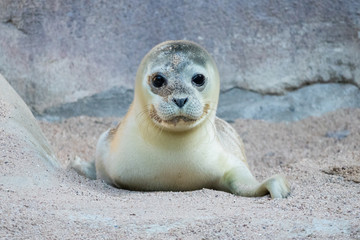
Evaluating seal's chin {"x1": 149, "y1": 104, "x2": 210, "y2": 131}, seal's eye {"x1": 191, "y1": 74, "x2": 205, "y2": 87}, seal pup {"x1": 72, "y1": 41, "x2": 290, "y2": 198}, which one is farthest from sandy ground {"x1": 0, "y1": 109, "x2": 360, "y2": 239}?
seal's eye {"x1": 191, "y1": 74, "x2": 205, "y2": 87}

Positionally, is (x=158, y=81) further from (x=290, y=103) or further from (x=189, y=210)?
(x=290, y=103)

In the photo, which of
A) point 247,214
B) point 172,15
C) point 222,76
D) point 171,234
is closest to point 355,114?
point 222,76

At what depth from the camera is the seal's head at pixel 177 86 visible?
4285 mm

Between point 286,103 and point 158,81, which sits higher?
point 158,81

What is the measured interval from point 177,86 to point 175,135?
1.22 ft

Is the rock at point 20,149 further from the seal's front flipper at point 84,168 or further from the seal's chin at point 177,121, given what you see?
the seal's chin at point 177,121

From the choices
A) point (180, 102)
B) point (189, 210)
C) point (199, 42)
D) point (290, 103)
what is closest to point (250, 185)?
point (180, 102)

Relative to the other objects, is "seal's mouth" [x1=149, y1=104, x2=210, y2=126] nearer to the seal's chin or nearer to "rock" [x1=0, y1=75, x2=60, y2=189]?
the seal's chin

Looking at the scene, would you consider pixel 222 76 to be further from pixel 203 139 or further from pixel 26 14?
pixel 203 139

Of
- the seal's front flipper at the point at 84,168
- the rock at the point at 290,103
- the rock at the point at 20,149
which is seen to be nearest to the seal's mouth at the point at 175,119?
→ the rock at the point at 20,149

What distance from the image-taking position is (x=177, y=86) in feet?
14.2

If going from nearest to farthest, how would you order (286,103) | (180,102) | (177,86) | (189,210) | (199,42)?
(189,210)
(180,102)
(177,86)
(199,42)
(286,103)

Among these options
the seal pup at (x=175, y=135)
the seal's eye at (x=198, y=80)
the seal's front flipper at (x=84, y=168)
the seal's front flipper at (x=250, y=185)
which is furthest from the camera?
the seal's front flipper at (x=84, y=168)

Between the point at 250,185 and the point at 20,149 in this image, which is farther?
the point at 250,185
